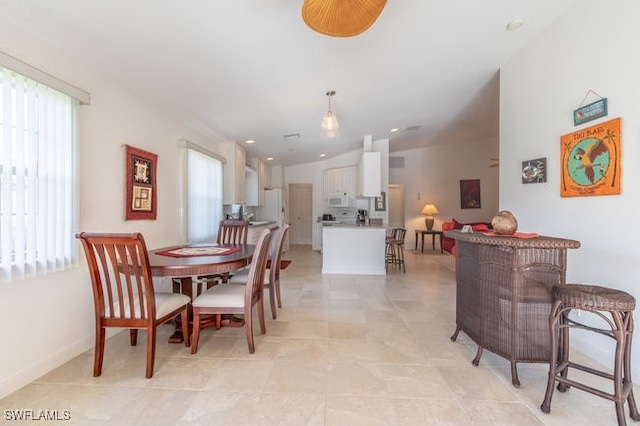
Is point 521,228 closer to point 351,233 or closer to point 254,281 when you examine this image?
point 351,233

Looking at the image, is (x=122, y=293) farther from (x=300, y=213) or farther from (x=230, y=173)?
(x=300, y=213)

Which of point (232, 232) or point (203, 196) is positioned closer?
point (232, 232)

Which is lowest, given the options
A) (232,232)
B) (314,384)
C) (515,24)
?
(314,384)

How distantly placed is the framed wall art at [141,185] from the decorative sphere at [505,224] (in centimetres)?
321

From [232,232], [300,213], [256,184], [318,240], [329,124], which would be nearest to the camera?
[329,124]

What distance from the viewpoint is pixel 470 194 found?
7.29m

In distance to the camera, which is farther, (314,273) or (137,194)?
(314,273)

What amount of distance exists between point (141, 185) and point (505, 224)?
3.34 m

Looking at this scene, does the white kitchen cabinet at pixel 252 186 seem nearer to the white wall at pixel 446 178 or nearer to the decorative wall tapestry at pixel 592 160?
the white wall at pixel 446 178

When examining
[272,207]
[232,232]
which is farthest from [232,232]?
[272,207]

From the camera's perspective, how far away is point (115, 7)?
1.62 m

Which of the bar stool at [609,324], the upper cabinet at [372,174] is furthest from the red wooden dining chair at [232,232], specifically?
the bar stool at [609,324]

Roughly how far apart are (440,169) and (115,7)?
756cm

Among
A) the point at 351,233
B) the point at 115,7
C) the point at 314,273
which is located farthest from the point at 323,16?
the point at 314,273
